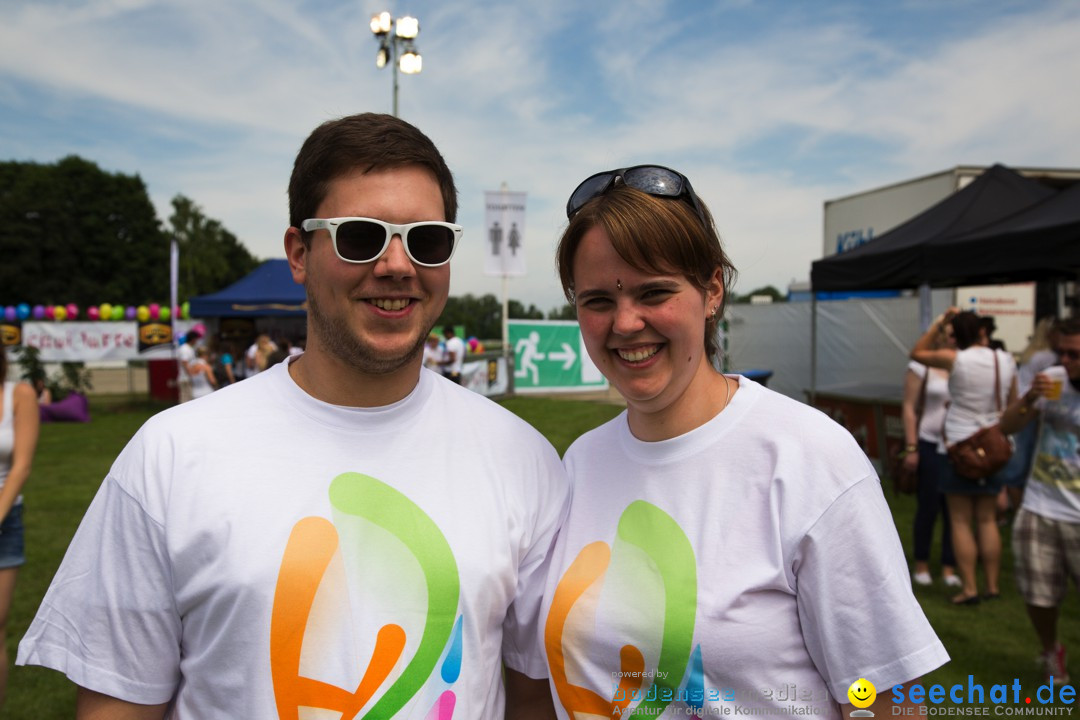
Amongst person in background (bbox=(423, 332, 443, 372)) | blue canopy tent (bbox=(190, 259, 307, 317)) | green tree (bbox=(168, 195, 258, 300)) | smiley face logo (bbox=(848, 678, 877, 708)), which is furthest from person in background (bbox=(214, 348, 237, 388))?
green tree (bbox=(168, 195, 258, 300))

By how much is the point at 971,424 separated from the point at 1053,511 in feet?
4.89

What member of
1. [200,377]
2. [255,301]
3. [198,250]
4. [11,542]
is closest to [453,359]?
[200,377]

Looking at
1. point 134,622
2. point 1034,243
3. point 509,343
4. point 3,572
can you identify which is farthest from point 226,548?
point 509,343

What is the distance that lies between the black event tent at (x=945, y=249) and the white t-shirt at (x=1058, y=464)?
10.1ft

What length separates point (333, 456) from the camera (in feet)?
5.39

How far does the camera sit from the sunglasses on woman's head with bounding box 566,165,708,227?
1739mm

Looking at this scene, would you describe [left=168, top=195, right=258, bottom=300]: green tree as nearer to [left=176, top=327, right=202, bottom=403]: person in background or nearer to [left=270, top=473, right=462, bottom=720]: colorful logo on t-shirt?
[left=176, top=327, right=202, bottom=403]: person in background

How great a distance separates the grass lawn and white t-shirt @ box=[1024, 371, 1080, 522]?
104 centimetres

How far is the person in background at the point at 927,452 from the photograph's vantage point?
5.79m

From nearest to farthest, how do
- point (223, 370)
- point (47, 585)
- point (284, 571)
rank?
point (284, 571)
point (47, 585)
point (223, 370)

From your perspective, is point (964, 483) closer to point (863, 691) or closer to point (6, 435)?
point (863, 691)

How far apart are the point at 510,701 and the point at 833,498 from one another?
3.28 feet

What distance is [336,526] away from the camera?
61.4 inches

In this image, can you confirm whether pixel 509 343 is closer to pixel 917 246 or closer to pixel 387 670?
pixel 917 246
